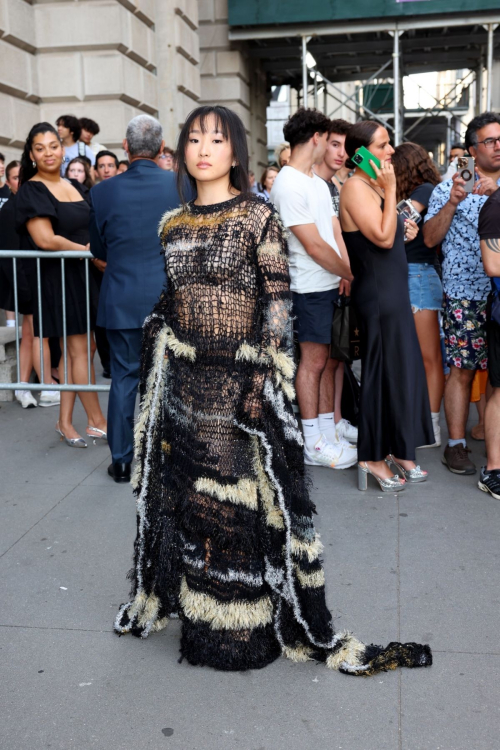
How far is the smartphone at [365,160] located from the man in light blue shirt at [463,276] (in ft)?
1.93

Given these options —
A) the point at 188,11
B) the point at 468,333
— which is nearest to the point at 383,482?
the point at 468,333

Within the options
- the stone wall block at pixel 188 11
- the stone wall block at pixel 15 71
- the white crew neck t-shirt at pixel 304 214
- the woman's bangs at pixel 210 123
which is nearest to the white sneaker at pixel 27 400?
the white crew neck t-shirt at pixel 304 214

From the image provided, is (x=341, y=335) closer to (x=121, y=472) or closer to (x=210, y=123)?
(x=121, y=472)

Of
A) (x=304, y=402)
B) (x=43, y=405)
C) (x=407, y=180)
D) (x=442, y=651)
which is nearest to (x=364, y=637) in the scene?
(x=442, y=651)

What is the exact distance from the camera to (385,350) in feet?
15.2

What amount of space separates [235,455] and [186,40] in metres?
12.8

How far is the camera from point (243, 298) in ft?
9.43

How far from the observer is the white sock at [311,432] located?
5.34 meters

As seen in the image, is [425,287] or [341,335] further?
[425,287]

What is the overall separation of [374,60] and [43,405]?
1643 centimetres

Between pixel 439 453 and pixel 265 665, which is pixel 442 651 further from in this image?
pixel 439 453

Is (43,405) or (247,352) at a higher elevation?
(247,352)

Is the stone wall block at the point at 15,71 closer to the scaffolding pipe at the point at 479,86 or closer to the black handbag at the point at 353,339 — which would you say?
the black handbag at the point at 353,339

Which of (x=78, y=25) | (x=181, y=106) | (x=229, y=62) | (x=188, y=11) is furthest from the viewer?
(x=229, y=62)
